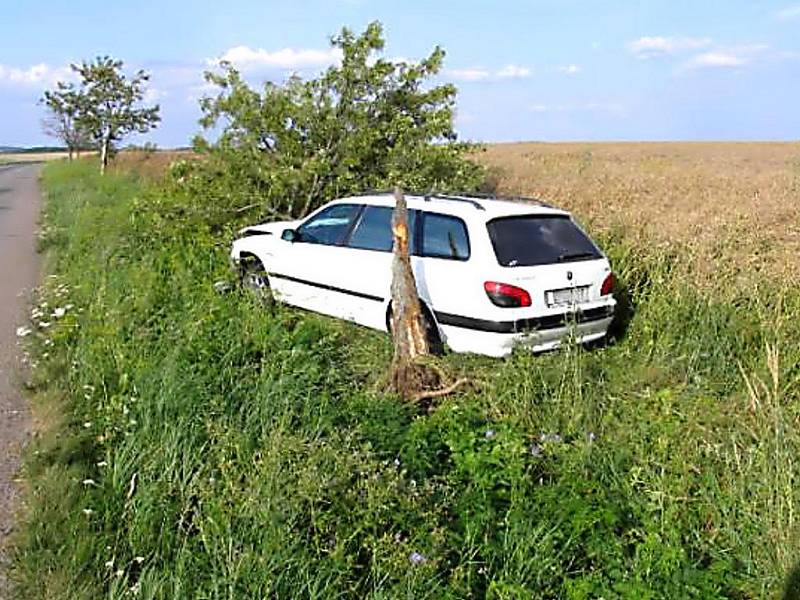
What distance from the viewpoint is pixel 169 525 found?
13.2 ft

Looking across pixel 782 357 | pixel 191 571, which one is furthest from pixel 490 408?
pixel 191 571

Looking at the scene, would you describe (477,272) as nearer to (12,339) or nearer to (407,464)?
(407,464)

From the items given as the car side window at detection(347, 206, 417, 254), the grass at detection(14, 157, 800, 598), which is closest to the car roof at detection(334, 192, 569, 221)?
the car side window at detection(347, 206, 417, 254)

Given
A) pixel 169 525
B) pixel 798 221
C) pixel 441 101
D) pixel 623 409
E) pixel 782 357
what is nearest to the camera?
pixel 169 525

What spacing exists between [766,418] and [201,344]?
4.37 m

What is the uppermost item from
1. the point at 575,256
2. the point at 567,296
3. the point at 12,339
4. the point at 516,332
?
the point at 575,256

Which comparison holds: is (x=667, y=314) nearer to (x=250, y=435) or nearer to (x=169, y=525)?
(x=250, y=435)

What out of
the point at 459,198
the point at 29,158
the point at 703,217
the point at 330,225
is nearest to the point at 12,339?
the point at 330,225

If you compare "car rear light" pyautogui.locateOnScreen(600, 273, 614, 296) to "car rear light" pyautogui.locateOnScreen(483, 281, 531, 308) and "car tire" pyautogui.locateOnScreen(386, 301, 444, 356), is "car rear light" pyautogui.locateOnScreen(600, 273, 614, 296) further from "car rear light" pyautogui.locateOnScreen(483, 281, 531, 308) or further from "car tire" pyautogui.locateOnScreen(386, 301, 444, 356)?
"car tire" pyautogui.locateOnScreen(386, 301, 444, 356)

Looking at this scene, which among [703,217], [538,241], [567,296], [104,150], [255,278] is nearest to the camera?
[567,296]

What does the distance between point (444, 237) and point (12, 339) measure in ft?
15.2

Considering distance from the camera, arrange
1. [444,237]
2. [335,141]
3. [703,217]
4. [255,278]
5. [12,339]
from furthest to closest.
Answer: [335,141], [703,217], [255,278], [12,339], [444,237]

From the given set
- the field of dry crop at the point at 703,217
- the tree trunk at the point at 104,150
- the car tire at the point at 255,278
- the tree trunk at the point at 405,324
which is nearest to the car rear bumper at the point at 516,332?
the tree trunk at the point at 405,324

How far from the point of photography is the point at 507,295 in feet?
22.1
